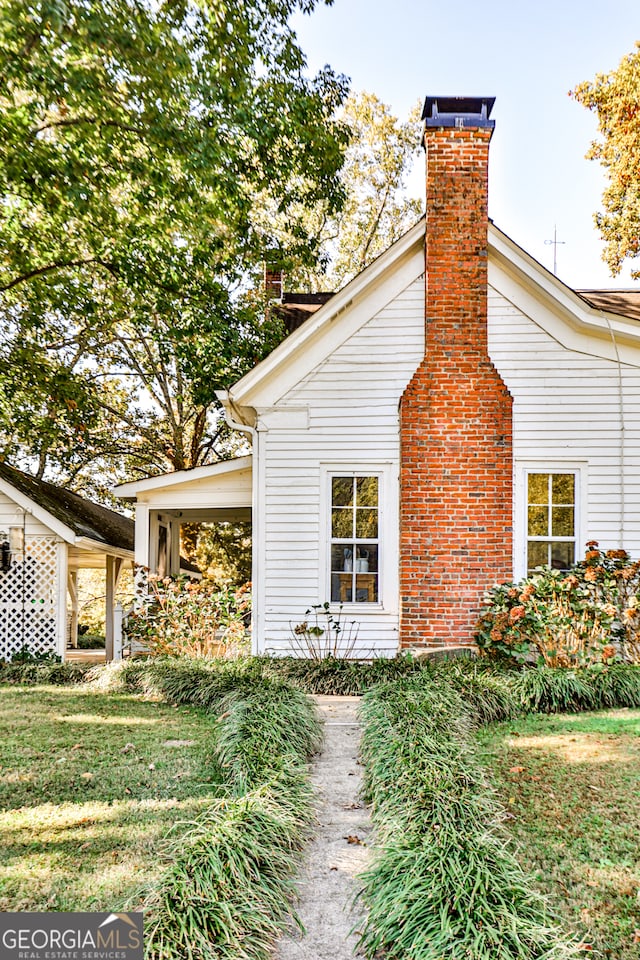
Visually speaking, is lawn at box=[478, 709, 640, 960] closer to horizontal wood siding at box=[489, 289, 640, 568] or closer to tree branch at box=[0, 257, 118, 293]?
horizontal wood siding at box=[489, 289, 640, 568]

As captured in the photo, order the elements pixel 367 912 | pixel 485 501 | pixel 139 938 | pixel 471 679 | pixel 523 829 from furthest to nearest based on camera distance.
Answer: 1. pixel 485 501
2. pixel 471 679
3. pixel 523 829
4. pixel 367 912
5. pixel 139 938

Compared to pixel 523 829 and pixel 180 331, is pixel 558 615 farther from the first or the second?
pixel 180 331

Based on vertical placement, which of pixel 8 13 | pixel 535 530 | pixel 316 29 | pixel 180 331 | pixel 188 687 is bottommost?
pixel 188 687

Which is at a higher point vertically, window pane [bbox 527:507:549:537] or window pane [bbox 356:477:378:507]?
window pane [bbox 356:477:378:507]

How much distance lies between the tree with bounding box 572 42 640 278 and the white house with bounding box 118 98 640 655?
39.6 feet

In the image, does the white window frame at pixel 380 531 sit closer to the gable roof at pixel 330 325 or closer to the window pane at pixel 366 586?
the window pane at pixel 366 586

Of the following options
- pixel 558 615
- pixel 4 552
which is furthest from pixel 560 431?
pixel 4 552

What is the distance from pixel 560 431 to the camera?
10586 mm

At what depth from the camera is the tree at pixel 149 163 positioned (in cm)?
945

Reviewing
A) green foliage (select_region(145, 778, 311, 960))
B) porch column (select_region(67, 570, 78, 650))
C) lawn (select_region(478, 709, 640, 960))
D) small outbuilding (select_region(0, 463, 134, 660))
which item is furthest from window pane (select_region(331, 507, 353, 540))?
porch column (select_region(67, 570, 78, 650))

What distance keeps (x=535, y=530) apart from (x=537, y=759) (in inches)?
191

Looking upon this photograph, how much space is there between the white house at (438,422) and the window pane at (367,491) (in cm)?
2

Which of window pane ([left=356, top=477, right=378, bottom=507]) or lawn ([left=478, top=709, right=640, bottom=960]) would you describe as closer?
lawn ([left=478, top=709, right=640, bottom=960])

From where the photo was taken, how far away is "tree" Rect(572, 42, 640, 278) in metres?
20.2
